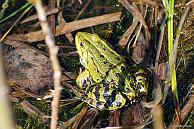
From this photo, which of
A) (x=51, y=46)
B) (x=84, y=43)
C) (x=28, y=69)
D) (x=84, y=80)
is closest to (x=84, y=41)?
(x=84, y=43)

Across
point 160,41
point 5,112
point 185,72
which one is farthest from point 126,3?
point 5,112

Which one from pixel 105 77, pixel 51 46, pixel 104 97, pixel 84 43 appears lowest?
pixel 104 97

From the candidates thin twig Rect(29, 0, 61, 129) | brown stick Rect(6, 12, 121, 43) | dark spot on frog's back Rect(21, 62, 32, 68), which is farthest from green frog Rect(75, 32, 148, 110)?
thin twig Rect(29, 0, 61, 129)

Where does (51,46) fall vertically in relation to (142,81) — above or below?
above

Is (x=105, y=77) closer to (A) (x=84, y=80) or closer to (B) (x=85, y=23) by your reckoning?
(A) (x=84, y=80)

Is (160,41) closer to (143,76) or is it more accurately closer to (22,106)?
(143,76)

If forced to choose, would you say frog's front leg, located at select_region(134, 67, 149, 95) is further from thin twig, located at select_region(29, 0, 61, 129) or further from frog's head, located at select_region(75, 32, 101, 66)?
thin twig, located at select_region(29, 0, 61, 129)

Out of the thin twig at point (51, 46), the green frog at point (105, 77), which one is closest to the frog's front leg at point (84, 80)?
the green frog at point (105, 77)
